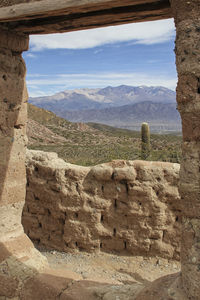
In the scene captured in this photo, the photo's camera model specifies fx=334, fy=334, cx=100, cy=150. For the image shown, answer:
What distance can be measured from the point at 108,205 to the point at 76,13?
3.39m

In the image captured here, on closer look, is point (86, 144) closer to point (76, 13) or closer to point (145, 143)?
point (145, 143)

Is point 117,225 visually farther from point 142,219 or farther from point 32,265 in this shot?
point 32,265

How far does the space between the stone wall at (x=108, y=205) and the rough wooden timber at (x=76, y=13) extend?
2.67 metres

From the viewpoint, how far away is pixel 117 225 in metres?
5.95

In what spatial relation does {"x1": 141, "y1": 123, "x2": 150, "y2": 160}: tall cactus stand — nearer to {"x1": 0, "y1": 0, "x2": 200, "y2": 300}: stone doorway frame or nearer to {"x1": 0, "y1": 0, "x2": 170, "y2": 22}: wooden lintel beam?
{"x1": 0, "y1": 0, "x2": 200, "y2": 300}: stone doorway frame

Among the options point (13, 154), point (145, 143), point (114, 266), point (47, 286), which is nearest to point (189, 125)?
point (47, 286)

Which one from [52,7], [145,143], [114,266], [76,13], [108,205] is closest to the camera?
[52,7]

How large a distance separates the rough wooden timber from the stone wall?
267cm

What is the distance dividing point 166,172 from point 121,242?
1498mm

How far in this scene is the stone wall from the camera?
575 cm

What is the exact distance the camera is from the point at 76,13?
3.66 m

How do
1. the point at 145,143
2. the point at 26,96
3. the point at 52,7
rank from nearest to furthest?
the point at 52,7
the point at 26,96
the point at 145,143

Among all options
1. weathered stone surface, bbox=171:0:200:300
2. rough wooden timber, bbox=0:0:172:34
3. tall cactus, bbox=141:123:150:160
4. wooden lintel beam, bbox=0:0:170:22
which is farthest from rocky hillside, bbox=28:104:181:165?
weathered stone surface, bbox=171:0:200:300

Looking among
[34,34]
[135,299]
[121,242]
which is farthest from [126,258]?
[34,34]
